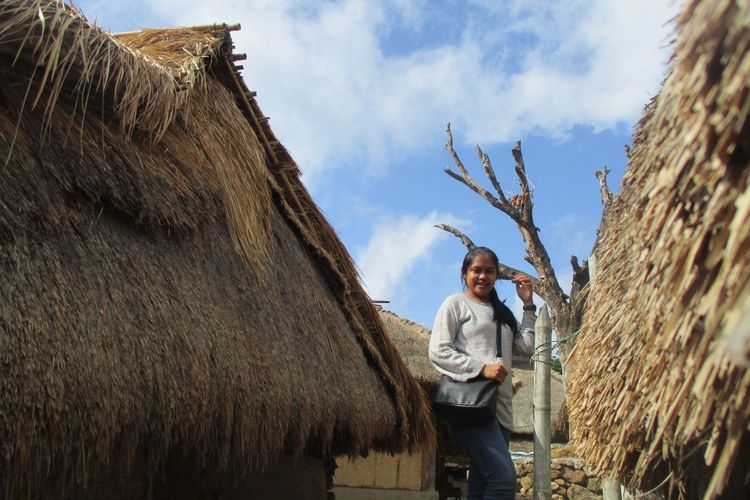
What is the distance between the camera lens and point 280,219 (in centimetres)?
514

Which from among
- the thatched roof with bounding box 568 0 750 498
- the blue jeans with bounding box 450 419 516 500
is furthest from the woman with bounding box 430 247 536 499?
the thatched roof with bounding box 568 0 750 498

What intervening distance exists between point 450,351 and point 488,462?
1.81 feet

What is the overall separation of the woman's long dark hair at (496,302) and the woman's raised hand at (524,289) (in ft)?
0.86

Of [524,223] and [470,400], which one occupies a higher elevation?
[524,223]

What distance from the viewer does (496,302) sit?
4.33 meters

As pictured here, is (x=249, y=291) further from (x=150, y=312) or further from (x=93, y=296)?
(x=93, y=296)

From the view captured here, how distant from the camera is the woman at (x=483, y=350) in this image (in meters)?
3.87

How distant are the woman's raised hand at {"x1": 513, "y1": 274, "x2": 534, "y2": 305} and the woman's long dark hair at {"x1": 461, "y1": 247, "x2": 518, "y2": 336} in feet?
0.86

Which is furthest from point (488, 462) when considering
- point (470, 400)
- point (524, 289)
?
point (524, 289)

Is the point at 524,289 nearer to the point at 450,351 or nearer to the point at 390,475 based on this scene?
the point at 450,351

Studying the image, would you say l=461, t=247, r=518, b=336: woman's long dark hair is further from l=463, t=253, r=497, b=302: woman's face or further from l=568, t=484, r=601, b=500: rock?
l=568, t=484, r=601, b=500: rock

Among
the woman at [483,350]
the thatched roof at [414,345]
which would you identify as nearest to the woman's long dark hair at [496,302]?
the woman at [483,350]

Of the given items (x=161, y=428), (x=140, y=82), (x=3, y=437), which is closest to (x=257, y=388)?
(x=161, y=428)

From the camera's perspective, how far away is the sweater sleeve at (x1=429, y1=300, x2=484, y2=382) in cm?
399
